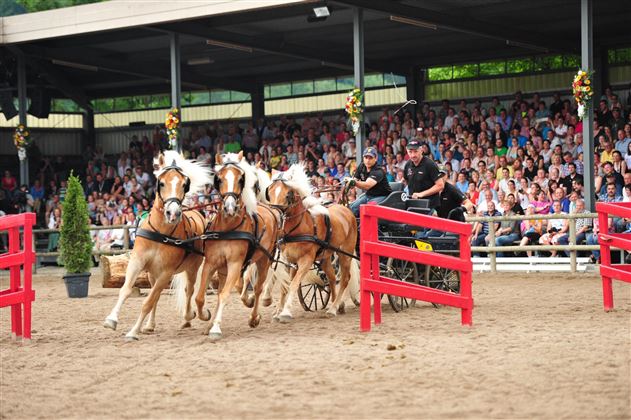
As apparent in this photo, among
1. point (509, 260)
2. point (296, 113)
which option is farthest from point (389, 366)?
point (296, 113)

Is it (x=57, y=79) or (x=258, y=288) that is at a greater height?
(x=57, y=79)

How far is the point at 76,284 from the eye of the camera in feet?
51.6

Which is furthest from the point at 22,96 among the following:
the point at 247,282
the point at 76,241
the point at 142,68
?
the point at 247,282

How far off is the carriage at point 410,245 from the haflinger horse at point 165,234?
2.45 metres

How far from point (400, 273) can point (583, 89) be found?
7.10 m

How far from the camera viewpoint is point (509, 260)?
18.1m

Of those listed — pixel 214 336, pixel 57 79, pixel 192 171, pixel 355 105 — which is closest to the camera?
pixel 214 336

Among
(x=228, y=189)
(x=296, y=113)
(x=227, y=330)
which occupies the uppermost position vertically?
(x=296, y=113)

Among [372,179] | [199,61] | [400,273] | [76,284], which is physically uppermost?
[199,61]

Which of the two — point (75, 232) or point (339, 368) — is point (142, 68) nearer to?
point (75, 232)

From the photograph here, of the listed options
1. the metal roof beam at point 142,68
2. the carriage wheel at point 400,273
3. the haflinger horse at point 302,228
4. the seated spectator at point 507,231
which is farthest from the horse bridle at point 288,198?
the metal roof beam at point 142,68

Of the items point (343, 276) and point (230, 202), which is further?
point (343, 276)

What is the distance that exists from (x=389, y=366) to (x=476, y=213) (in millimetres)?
11886

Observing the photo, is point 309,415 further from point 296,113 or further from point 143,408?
point 296,113
